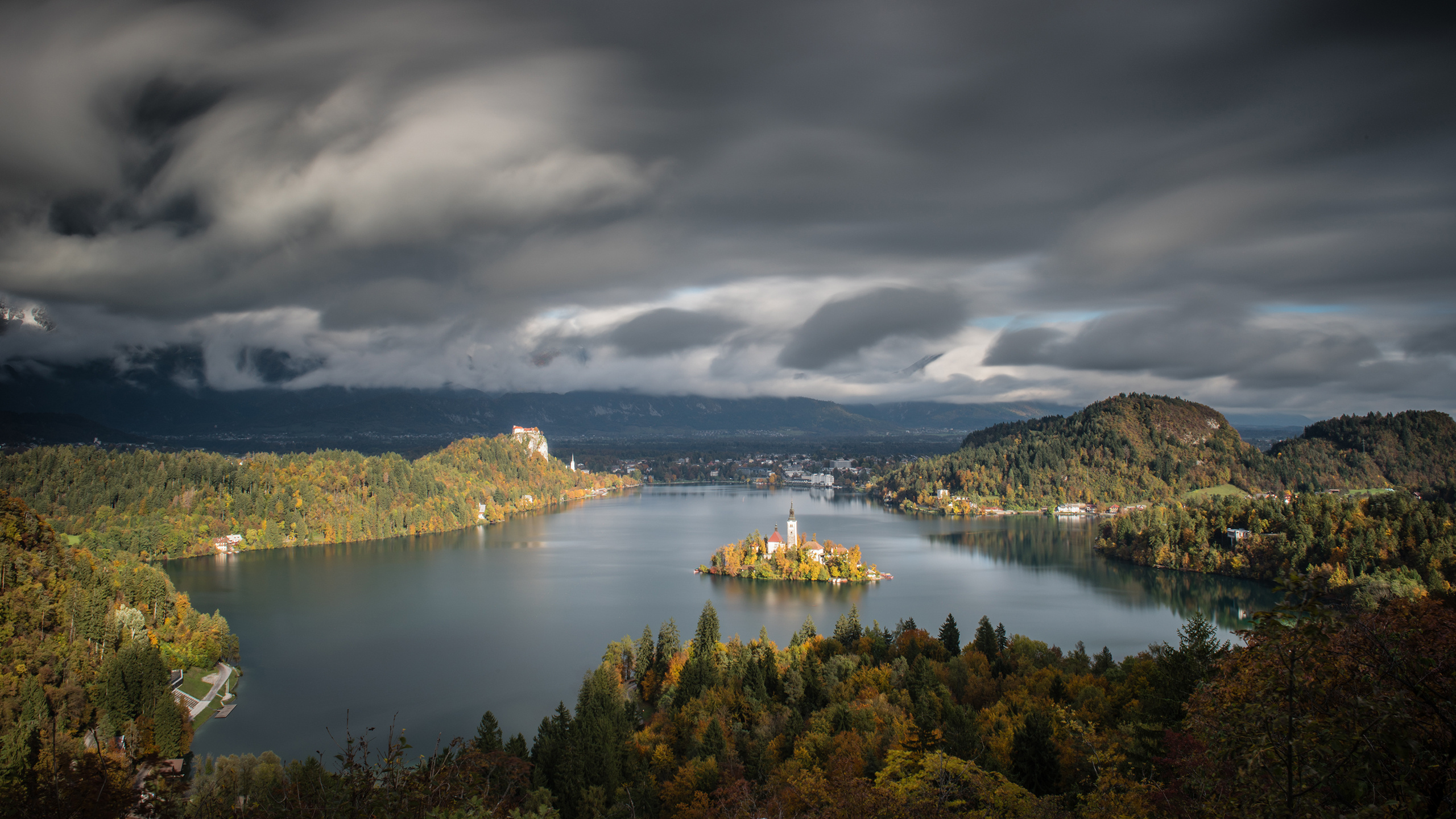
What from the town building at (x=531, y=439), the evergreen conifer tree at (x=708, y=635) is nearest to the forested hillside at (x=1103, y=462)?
the town building at (x=531, y=439)

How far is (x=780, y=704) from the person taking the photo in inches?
680

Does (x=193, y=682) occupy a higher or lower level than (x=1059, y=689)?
lower

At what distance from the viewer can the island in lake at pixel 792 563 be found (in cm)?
3859

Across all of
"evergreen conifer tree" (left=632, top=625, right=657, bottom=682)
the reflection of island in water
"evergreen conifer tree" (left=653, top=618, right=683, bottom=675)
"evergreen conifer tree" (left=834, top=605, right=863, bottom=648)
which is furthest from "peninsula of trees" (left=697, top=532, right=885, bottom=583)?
"evergreen conifer tree" (left=632, top=625, right=657, bottom=682)

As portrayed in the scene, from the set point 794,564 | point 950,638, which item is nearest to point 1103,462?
point 794,564

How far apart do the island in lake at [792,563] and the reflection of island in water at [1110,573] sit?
10.4m

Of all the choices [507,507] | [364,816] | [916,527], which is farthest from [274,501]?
[364,816]

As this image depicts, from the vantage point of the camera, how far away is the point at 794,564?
39.2 m

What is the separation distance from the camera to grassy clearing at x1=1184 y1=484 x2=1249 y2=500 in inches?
2689

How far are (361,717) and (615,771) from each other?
30.6ft

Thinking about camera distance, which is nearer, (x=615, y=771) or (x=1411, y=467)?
(x=615, y=771)

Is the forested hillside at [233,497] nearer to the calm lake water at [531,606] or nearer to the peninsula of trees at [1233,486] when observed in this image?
the calm lake water at [531,606]

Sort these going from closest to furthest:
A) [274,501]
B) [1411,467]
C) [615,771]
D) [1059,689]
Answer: [615,771] → [1059,689] → [274,501] → [1411,467]

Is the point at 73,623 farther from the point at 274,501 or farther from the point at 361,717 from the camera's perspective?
the point at 274,501
